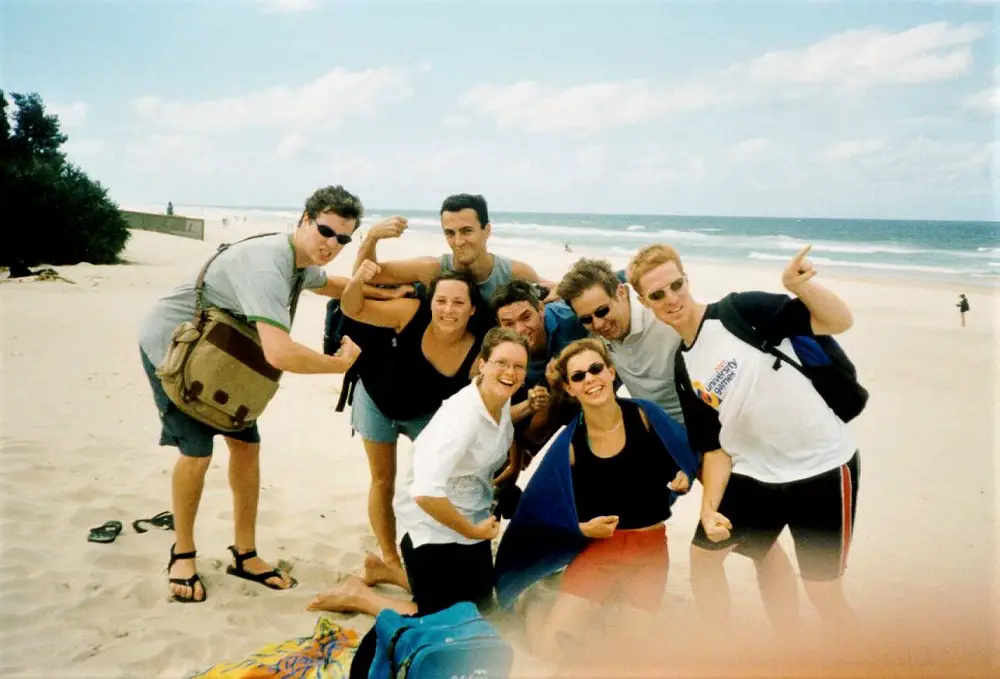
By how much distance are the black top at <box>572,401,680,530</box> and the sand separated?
Answer: 0.64 m

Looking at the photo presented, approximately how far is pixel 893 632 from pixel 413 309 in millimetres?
2797

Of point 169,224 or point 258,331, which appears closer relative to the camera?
point 258,331

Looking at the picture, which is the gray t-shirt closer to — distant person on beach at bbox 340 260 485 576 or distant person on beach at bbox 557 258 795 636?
distant person on beach at bbox 340 260 485 576

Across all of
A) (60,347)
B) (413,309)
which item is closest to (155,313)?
(413,309)

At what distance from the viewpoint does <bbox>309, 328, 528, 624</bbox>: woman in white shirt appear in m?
2.99

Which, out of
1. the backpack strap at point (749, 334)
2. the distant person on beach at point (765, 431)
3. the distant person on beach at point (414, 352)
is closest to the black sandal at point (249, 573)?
the distant person on beach at point (414, 352)

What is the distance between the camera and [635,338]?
347cm

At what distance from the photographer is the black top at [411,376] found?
3.57m

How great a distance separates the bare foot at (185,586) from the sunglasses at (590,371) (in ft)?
7.28

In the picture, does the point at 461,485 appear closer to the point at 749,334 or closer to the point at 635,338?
the point at 635,338

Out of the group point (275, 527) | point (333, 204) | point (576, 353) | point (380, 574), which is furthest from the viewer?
point (275, 527)

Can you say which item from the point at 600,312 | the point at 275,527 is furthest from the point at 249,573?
the point at 600,312

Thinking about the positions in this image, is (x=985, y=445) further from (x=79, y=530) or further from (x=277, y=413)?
(x=79, y=530)

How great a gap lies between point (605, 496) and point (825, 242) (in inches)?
1774
